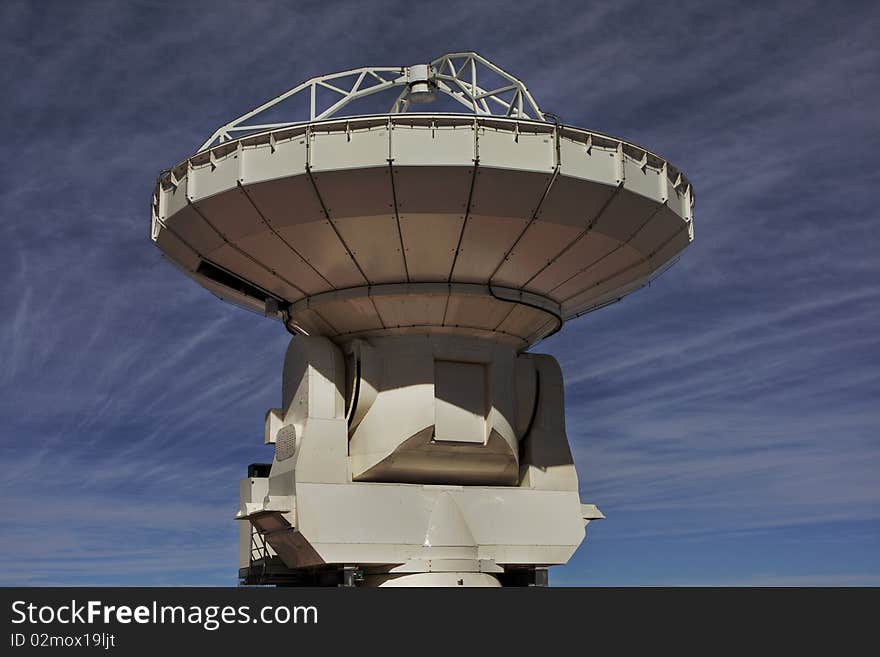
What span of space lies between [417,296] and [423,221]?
2.19 m

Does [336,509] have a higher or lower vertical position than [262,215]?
lower

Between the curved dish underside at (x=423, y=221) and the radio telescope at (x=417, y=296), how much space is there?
41 mm

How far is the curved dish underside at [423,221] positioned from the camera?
19.1 metres

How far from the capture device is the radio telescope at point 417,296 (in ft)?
63.1

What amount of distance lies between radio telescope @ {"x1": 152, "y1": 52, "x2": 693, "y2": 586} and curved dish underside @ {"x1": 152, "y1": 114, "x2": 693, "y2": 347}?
0.04 m

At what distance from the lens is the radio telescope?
19234mm

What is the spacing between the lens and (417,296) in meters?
21.3

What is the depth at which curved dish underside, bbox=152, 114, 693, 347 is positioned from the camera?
751 inches

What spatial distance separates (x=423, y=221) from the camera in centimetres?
1959
